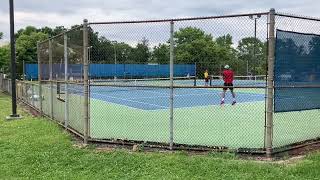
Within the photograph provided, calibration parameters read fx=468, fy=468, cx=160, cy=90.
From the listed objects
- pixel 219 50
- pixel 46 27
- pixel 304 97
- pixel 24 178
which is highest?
pixel 46 27

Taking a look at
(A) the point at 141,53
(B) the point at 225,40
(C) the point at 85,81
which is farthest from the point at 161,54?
(C) the point at 85,81

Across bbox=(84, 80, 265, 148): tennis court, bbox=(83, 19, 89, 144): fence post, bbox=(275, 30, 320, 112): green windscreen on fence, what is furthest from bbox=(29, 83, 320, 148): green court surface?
bbox=(275, 30, 320, 112): green windscreen on fence

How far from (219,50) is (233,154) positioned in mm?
2133

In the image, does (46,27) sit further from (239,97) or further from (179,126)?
(179,126)

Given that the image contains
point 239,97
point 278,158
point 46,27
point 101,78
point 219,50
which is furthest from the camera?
point 46,27

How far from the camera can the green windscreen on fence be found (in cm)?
895

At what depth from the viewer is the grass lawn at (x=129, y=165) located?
24.8 feet

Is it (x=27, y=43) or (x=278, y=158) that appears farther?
(x=27, y=43)

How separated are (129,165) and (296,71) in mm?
3853

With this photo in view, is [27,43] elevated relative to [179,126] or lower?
elevated

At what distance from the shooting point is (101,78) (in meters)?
10.8

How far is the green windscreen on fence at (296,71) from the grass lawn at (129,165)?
4.16ft

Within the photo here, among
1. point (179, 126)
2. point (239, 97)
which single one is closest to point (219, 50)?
point (179, 126)

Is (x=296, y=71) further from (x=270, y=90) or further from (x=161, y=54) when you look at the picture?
(x=161, y=54)
